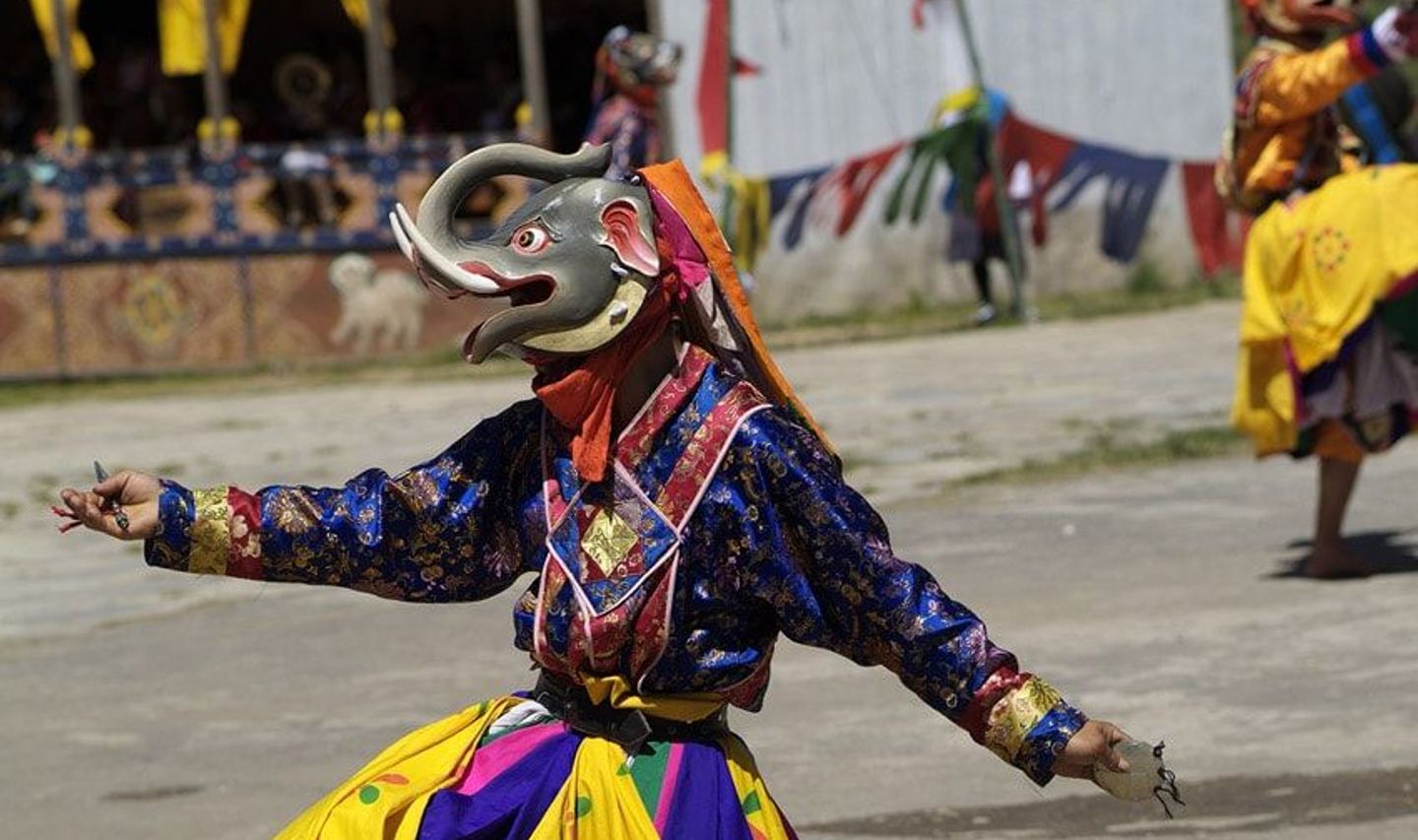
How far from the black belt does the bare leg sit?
4.72m

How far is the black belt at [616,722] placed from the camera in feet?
12.3

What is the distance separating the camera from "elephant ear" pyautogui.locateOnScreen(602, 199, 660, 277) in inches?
150

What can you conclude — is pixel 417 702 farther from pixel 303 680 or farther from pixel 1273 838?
pixel 1273 838

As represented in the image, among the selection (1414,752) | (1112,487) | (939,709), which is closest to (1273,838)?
(1414,752)

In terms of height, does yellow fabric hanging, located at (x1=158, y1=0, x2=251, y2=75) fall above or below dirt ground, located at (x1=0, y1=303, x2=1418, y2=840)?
below

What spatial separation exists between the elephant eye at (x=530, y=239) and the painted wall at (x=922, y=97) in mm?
16139

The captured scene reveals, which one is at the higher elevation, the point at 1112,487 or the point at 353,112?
the point at 1112,487

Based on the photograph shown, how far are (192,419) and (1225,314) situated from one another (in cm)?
650

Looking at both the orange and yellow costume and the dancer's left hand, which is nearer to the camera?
the dancer's left hand

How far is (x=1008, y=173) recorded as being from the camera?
1997 centimetres

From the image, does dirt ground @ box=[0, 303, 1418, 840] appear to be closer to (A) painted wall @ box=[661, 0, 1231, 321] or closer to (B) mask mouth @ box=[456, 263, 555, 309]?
(B) mask mouth @ box=[456, 263, 555, 309]

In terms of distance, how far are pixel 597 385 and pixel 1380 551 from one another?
5442mm

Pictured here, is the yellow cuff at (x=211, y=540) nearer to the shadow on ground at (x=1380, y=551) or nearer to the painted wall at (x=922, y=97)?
the shadow on ground at (x=1380, y=551)

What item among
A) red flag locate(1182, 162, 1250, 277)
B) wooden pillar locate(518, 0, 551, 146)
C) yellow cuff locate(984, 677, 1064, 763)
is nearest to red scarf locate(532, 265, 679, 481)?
yellow cuff locate(984, 677, 1064, 763)
